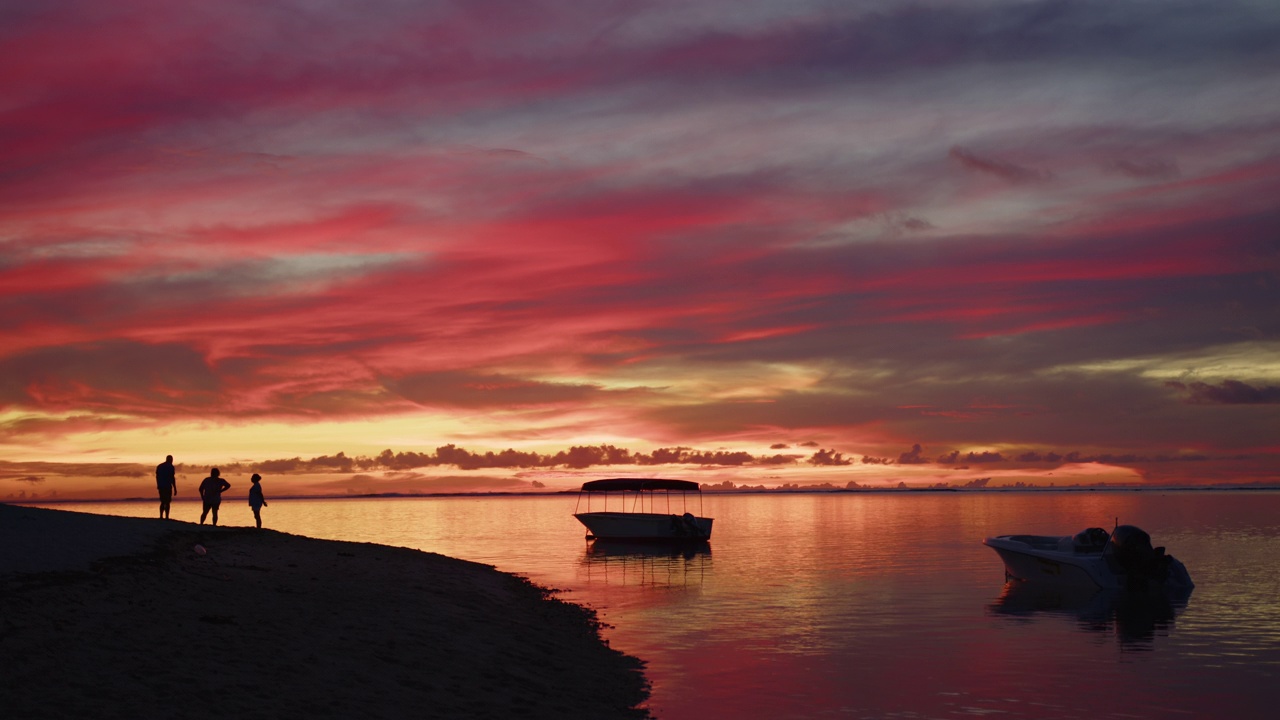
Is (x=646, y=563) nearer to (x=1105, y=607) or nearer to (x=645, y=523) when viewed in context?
(x=645, y=523)

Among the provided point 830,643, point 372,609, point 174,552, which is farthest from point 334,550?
point 830,643

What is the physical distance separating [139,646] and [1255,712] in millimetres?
24728

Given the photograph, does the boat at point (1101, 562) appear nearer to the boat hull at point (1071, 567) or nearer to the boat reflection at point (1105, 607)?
the boat hull at point (1071, 567)

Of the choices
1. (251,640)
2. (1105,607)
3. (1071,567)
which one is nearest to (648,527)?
(1071,567)

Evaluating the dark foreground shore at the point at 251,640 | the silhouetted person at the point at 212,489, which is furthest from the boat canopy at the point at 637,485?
the dark foreground shore at the point at 251,640

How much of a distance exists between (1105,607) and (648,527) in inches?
1815

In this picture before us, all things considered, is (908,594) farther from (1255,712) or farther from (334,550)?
(334,550)

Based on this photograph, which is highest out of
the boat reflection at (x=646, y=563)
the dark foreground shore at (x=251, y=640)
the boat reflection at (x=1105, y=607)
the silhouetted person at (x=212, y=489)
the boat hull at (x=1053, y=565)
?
the silhouetted person at (x=212, y=489)

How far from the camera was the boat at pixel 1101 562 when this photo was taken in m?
46.6

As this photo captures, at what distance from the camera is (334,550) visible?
44406 millimetres

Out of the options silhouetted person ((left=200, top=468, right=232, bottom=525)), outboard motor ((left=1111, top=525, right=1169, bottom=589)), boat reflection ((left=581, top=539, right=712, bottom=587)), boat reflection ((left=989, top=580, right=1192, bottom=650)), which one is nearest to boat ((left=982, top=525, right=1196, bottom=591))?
outboard motor ((left=1111, top=525, right=1169, bottom=589))

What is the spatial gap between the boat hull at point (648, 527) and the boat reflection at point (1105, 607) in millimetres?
34625

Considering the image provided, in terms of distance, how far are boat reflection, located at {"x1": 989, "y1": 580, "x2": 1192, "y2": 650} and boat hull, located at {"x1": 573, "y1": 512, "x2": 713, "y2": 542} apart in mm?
34625

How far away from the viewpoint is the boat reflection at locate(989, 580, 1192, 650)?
3712cm
